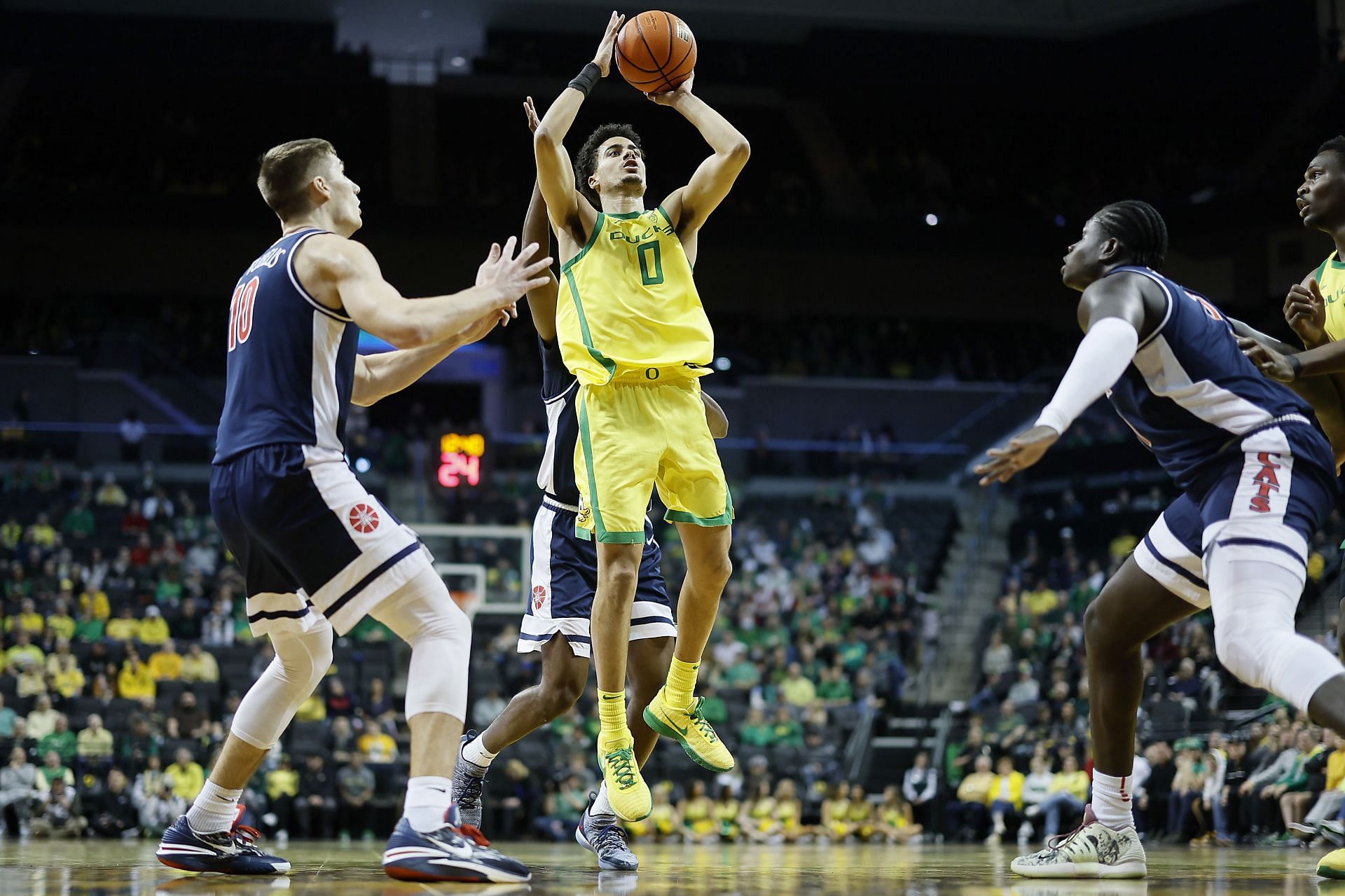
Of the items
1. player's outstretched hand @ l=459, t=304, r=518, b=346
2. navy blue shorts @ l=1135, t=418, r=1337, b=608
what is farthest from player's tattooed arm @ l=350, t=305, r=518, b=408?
navy blue shorts @ l=1135, t=418, r=1337, b=608

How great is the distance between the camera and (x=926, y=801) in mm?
14977

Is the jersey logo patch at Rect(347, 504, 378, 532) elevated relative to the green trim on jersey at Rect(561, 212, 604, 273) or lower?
lower

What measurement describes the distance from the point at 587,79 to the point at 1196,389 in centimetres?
269

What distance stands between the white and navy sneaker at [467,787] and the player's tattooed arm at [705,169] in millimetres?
2555

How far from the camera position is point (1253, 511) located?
4.39m

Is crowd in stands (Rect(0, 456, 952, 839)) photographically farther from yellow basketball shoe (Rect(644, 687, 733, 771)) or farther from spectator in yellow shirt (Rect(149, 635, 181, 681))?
yellow basketball shoe (Rect(644, 687, 733, 771))

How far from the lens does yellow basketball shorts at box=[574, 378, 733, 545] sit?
5234mm

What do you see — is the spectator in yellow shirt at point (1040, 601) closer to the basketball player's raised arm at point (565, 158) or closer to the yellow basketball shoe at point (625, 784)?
the yellow basketball shoe at point (625, 784)

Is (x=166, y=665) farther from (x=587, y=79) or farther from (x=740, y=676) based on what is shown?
(x=587, y=79)

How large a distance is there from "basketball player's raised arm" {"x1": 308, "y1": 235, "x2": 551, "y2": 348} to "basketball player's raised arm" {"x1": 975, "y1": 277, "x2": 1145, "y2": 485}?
1.57 meters

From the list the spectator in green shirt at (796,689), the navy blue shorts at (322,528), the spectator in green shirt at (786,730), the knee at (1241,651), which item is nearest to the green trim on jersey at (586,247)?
the navy blue shorts at (322,528)

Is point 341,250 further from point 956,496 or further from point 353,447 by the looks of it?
point 956,496

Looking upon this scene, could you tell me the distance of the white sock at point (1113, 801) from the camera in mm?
4844

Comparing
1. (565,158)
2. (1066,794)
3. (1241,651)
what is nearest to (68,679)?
(1066,794)
